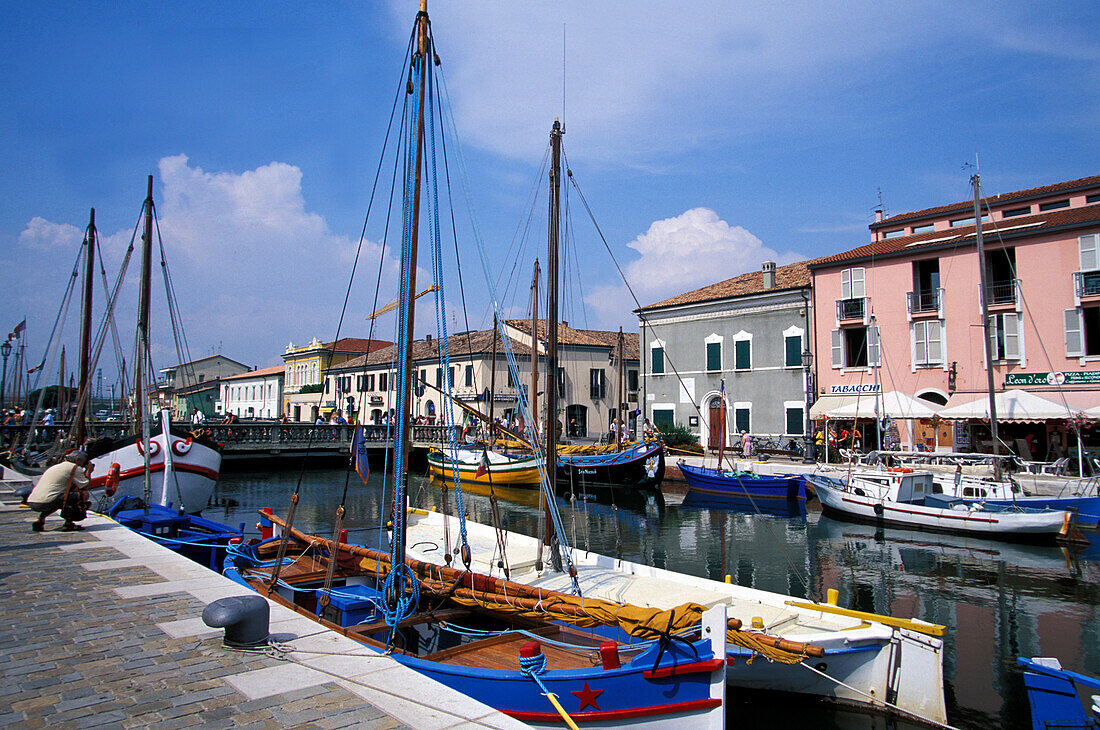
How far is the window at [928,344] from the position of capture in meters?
28.7

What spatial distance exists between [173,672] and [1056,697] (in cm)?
799

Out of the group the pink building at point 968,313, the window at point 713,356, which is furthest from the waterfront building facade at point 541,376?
the pink building at point 968,313

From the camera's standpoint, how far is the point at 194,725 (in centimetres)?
410

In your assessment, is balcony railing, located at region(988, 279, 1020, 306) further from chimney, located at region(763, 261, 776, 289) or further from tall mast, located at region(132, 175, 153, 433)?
tall mast, located at region(132, 175, 153, 433)

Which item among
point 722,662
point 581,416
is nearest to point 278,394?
point 581,416

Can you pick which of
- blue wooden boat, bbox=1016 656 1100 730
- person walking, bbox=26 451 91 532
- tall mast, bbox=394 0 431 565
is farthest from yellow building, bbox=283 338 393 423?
blue wooden boat, bbox=1016 656 1100 730

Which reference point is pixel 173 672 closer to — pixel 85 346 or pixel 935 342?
pixel 85 346

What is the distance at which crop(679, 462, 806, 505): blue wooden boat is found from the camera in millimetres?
24531

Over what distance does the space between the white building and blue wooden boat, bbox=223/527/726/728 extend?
65330 mm

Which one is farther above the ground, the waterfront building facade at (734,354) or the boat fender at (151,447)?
the waterfront building facade at (734,354)

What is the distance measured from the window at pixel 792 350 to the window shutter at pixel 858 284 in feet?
10.6

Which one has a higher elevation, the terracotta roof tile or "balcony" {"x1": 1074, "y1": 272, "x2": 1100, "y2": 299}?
the terracotta roof tile

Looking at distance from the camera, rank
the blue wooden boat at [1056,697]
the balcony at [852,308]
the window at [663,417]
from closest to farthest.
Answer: the blue wooden boat at [1056,697]
the balcony at [852,308]
the window at [663,417]

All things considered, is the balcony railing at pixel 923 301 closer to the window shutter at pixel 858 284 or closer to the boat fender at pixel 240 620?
the window shutter at pixel 858 284
